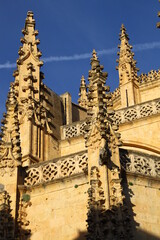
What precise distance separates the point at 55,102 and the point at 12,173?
22.2 ft

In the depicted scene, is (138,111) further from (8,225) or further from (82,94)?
(82,94)

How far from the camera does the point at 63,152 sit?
1888cm

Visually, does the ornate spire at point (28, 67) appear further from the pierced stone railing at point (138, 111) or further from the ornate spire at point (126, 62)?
the ornate spire at point (126, 62)

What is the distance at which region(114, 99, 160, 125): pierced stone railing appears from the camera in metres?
18.8

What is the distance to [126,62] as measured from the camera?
85.7ft

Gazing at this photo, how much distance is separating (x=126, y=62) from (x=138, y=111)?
745cm

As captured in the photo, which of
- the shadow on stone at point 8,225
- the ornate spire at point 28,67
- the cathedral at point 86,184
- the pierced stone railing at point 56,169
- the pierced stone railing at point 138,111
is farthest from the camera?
the pierced stone railing at point 138,111

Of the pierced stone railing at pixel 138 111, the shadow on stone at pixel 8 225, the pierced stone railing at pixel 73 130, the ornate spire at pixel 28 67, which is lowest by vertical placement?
the shadow on stone at pixel 8 225

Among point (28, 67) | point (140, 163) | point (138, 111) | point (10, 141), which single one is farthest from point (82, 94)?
point (140, 163)

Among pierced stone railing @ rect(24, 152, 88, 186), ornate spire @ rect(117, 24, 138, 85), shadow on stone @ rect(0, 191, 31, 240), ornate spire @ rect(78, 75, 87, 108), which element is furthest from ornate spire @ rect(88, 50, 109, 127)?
ornate spire @ rect(78, 75, 87, 108)

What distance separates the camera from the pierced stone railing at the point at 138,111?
18.8 m

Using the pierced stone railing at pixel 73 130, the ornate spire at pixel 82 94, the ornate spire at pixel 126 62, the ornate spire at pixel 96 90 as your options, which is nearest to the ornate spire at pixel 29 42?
the pierced stone railing at pixel 73 130

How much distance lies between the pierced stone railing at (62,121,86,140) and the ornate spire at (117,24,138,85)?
6.85m

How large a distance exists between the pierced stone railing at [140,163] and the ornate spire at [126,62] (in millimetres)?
12627
